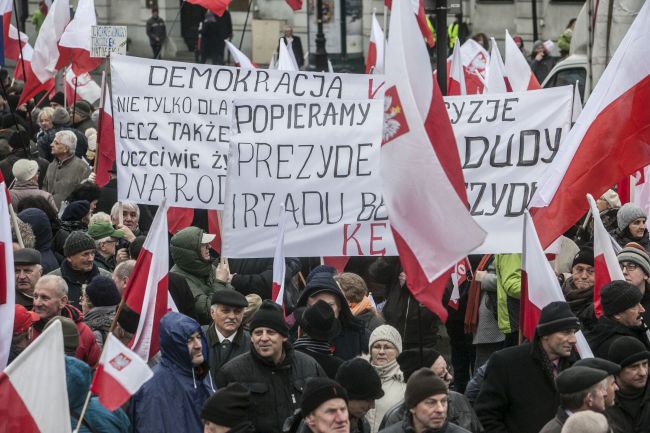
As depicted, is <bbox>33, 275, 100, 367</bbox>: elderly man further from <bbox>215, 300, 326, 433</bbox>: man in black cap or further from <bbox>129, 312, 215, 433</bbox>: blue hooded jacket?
<bbox>215, 300, 326, 433</bbox>: man in black cap

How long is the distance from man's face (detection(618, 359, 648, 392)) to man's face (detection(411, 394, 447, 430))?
3.71 ft

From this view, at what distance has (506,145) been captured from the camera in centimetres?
1044

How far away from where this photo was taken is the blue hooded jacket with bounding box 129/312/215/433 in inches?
316

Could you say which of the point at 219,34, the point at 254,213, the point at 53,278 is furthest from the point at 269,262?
the point at 219,34

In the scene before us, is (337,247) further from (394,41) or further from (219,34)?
(219,34)

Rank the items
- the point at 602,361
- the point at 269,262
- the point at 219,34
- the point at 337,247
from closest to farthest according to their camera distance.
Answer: the point at 602,361, the point at 337,247, the point at 269,262, the point at 219,34

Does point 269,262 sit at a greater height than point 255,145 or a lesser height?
lesser

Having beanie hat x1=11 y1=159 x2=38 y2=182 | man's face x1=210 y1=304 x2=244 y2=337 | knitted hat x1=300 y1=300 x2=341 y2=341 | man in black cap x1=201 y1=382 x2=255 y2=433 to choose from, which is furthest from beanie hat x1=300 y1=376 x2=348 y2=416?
beanie hat x1=11 y1=159 x2=38 y2=182

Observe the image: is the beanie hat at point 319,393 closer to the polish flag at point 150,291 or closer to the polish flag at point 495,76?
the polish flag at point 150,291

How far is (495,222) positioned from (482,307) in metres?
1.68

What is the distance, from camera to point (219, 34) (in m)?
30.7

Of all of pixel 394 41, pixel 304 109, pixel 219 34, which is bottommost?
pixel 219 34

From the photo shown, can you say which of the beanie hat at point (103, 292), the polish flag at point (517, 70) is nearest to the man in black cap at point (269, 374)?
the beanie hat at point (103, 292)

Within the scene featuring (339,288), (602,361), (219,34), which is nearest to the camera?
(602,361)
